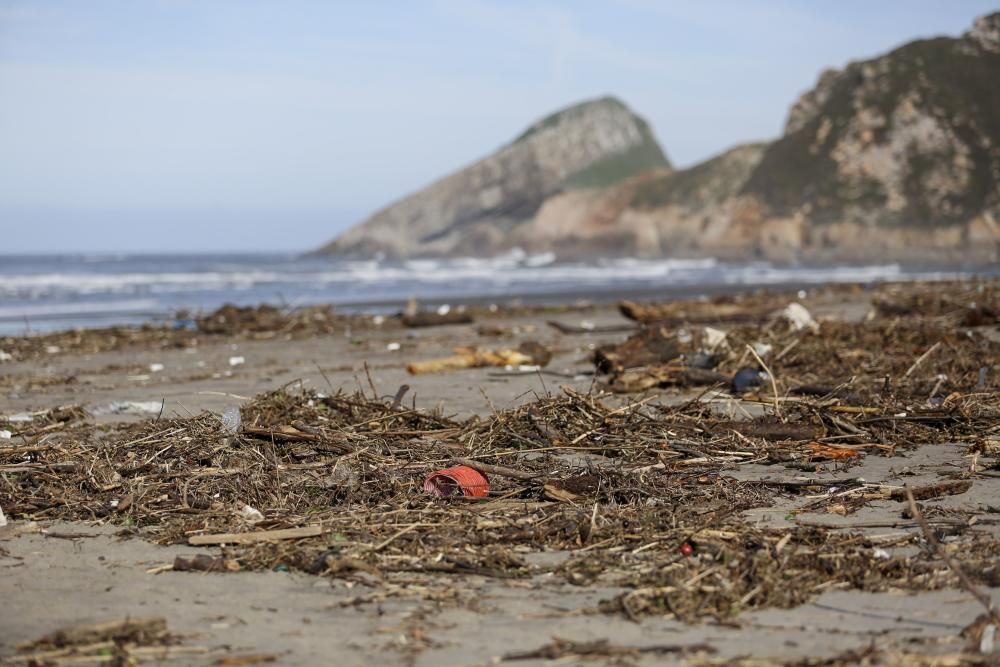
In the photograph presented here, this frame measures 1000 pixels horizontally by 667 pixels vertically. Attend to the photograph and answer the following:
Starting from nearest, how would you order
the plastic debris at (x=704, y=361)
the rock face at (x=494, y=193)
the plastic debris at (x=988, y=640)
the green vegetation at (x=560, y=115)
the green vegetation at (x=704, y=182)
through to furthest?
the plastic debris at (x=988, y=640)
the plastic debris at (x=704, y=361)
the green vegetation at (x=704, y=182)
the rock face at (x=494, y=193)
the green vegetation at (x=560, y=115)

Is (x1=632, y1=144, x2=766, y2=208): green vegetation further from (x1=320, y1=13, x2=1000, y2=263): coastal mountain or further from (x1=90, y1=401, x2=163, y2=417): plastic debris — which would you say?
(x1=90, y1=401, x2=163, y2=417): plastic debris

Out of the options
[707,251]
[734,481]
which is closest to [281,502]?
[734,481]

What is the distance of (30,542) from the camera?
14.9 feet

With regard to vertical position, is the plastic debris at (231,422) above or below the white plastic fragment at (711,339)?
below

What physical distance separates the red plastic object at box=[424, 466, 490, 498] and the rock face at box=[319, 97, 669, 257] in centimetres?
9480

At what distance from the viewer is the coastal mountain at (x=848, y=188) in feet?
202

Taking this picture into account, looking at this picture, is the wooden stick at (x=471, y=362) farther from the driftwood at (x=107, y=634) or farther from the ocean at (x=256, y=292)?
the ocean at (x=256, y=292)

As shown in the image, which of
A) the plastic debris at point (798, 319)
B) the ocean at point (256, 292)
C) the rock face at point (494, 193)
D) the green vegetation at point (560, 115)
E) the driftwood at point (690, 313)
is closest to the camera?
the plastic debris at point (798, 319)

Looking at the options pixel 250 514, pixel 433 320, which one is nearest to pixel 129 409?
pixel 250 514

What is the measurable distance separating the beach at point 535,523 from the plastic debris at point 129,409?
0.05 metres

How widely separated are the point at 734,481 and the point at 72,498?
10.1ft

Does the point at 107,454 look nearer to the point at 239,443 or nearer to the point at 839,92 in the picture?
the point at 239,443

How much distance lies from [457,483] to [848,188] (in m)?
65.9

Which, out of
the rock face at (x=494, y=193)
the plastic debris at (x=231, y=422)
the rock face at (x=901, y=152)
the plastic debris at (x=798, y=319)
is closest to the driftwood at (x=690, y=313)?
the plastic debris at (x=798, y=319)
